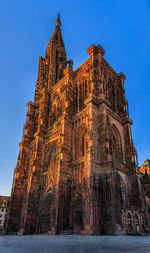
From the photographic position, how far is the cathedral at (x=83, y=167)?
18984mm

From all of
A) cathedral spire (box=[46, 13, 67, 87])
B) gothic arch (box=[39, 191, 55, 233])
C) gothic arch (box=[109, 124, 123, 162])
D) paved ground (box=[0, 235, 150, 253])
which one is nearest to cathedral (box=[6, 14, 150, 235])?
gothic arch (box=[109, 124, 123, 162])

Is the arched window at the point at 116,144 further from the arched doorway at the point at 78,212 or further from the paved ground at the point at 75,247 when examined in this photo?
the paved ground at the point at 75,247

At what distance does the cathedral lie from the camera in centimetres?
1898

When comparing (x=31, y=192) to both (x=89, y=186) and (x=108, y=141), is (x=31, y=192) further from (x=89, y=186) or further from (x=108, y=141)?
(x=108, y=141)

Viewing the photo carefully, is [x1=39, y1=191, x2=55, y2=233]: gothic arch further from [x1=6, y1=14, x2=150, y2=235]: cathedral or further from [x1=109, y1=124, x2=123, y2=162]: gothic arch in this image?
[x1=109, y1=124, x2=123, y2=162]: gothic arch

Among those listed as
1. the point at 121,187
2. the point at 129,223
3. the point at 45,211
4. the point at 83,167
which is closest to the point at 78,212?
the point at 83,167

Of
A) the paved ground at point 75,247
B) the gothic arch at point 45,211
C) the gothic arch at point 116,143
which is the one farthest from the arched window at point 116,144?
the paved ground at point 75,247

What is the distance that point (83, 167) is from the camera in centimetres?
2159

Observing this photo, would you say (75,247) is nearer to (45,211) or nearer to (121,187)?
(121,187)

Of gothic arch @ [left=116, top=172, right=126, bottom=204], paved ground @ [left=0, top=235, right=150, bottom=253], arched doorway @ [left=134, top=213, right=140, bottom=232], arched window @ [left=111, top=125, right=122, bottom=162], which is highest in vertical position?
arched window @ [left=111, top=125, right=122, bottom=162]

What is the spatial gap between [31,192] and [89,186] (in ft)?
33.6

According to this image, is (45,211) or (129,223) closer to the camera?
(129,223)

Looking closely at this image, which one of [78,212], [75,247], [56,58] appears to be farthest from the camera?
[56,58]

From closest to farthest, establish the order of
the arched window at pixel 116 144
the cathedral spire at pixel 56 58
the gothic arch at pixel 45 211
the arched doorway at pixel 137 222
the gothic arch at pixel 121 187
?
the arched doorway at pixel 137 222 < the gothic arch at pixel 45 211 < the gothic arch at pixel 121 187 < the arched window at pixel 116 144 < the cathedral spire at pixel 56 58
